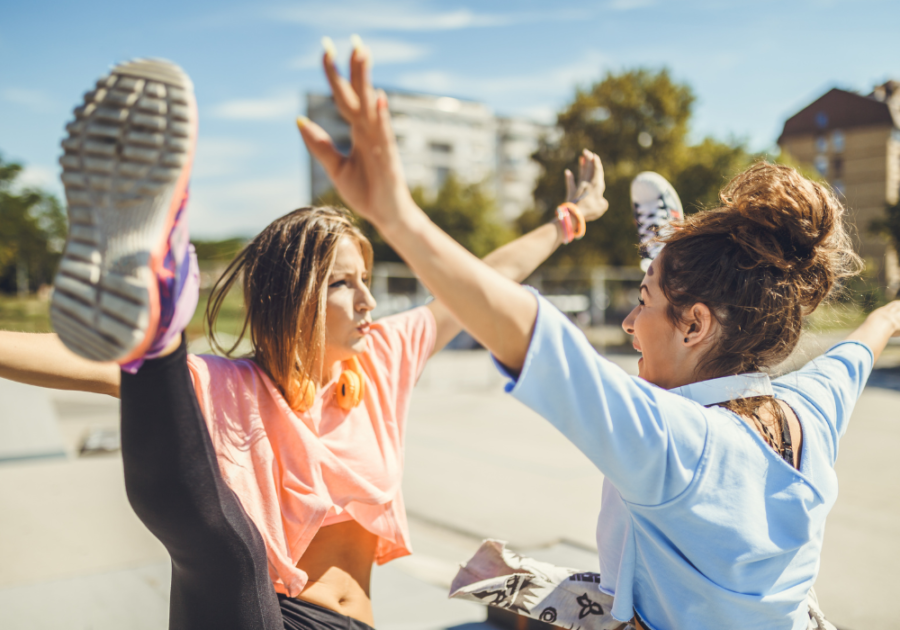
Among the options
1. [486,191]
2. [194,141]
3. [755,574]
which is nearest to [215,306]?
[194,141]

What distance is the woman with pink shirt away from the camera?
2.88ft

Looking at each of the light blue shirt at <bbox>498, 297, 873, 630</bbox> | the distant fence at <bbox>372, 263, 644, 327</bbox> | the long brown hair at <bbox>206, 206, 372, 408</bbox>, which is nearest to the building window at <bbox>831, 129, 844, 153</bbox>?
the distant fence at <bbox>372, 263, 644, 327</bbox>

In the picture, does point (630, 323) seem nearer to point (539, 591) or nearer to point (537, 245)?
point (537, 245)

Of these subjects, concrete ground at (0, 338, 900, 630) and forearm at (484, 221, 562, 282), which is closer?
forearm at (484, 221, 562, 282)

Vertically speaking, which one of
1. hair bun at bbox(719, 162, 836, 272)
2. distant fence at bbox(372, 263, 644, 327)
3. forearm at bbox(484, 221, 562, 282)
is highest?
hair bun at bbox(719, 162, 836, 272)

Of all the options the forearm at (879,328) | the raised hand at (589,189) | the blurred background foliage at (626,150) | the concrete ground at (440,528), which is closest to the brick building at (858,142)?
the concrete ground at (440,528)

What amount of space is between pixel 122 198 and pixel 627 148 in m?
19.5

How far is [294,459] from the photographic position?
55.3 inches

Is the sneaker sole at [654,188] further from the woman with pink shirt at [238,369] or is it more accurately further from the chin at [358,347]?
the chin at [358,347]

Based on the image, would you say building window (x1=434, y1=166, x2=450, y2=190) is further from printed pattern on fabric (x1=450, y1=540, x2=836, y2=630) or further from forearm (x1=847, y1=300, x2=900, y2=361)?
printed pattern on fabric (x1=450, y1=540, x2=836, y2=630)

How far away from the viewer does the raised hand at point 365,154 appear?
27.8 inches

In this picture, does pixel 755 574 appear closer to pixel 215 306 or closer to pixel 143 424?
pixel 143 424

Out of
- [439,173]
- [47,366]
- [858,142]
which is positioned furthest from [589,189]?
[439,173]

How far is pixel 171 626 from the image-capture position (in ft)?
4.25
